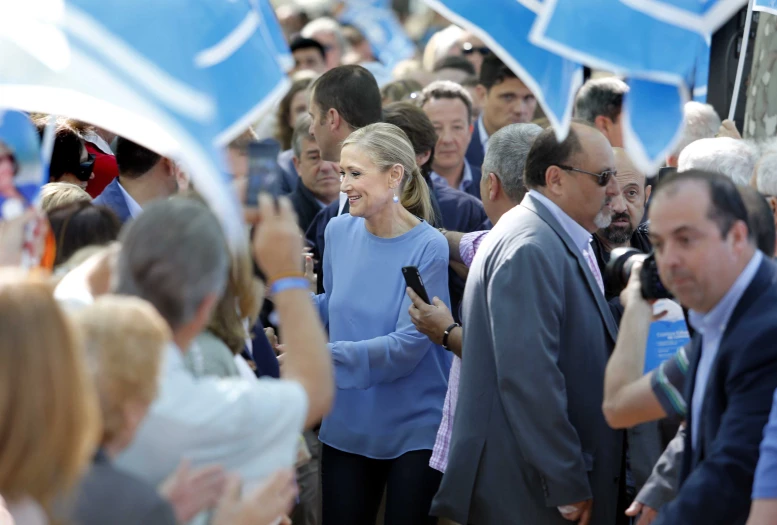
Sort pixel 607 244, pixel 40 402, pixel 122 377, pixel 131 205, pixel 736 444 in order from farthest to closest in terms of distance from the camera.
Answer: pixel 607 244 → pixel 131 205 → pixel 736 444 → pixel 122 377 → pixel 40 402

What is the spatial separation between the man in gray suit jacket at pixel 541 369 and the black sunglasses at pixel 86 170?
1955mm

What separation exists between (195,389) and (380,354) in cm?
218

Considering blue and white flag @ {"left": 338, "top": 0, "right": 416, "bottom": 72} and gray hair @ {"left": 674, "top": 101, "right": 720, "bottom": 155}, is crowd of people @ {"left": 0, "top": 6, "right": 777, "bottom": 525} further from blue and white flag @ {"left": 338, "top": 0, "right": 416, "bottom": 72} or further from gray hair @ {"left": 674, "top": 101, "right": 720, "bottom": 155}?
blue and white flag @ {"left": 338, "top": 0, "right": 416, "bottom": 72}

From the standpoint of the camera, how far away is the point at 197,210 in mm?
2555

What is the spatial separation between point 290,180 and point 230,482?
532cm

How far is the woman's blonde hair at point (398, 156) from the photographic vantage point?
16.0ft

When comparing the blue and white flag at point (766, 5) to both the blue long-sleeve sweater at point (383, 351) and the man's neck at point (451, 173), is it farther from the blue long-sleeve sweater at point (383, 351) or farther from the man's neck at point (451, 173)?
the man's neck at point (451, 173)

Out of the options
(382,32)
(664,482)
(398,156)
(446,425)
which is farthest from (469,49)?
(664,482)

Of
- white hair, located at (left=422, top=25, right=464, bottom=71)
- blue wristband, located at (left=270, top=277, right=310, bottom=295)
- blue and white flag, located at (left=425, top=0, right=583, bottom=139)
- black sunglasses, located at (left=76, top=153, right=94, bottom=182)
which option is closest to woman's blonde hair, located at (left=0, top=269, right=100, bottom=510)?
blue wristband, located at (left=270, top=277, right=310, bottom=295)

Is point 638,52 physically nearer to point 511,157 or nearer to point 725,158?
point 725,158

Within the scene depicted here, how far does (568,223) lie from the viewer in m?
4.15

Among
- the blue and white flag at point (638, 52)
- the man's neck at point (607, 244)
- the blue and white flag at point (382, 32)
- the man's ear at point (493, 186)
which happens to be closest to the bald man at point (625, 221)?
the man's neck at point (607, 244)

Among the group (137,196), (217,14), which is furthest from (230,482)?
(137,196)

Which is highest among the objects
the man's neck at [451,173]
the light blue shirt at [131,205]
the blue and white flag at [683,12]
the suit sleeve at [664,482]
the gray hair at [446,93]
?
the blue and white flag at [683,12]
